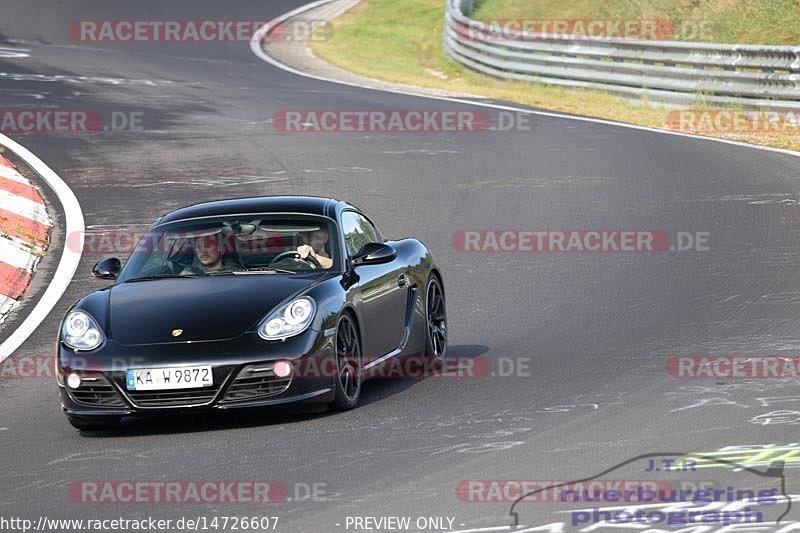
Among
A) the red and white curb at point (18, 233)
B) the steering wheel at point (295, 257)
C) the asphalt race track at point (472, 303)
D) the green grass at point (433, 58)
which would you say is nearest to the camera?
the asphalt race track at point (472, 303)

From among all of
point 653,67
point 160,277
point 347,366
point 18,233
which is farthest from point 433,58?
point 347,366

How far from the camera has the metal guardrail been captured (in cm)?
2239

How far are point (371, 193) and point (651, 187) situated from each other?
312cm

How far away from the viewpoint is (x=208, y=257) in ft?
31.2

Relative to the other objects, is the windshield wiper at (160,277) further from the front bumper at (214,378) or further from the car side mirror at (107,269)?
the front bumper at (214,378)

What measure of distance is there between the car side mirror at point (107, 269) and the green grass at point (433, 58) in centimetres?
1250

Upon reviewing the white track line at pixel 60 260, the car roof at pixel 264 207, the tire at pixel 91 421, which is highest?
the car roof at pixel 264 207

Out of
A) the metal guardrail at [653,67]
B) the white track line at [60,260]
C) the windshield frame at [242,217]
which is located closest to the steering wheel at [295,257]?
the windshield frame at [242,217]

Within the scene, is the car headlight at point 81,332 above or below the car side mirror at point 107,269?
below

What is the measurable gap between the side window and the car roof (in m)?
0.09

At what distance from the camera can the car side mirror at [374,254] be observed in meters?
9.34

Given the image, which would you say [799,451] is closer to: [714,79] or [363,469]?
[363,469]

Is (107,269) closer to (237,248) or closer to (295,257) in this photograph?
(237,248)

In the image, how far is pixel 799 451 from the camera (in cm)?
705
